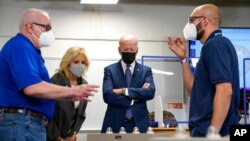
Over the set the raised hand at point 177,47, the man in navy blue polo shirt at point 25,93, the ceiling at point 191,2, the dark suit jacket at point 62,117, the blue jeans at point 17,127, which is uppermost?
the ceiling at point 191,2

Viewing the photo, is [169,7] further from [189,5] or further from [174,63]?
[174,63]

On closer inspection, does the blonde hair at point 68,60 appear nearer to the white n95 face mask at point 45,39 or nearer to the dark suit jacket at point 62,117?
the dark suit jacket at point 62,117

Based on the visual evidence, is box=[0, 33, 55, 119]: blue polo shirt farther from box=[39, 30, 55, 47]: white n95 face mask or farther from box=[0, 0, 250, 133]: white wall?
box=[0, 0, 250, 133]: white wall

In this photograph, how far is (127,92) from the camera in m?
4.13

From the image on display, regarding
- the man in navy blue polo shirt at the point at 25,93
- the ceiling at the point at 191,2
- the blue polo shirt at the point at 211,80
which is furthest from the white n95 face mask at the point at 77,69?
the ceiling at the point at 191,2

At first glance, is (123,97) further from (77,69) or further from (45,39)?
(45,39)

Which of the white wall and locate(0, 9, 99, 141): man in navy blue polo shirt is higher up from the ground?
the white wall

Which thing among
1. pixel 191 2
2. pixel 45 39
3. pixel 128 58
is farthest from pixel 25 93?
pixel 191 2

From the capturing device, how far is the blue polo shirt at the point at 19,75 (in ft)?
8.96

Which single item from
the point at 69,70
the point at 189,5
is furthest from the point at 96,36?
the point at 69,70

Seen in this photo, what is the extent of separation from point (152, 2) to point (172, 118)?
1.91 metres

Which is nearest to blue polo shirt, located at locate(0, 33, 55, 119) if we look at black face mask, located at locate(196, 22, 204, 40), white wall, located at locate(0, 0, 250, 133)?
black face mask, located at locate(196, 22, 204, 40)

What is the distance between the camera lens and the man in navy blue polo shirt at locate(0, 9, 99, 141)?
8.93ft

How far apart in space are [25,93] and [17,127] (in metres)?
0.20
